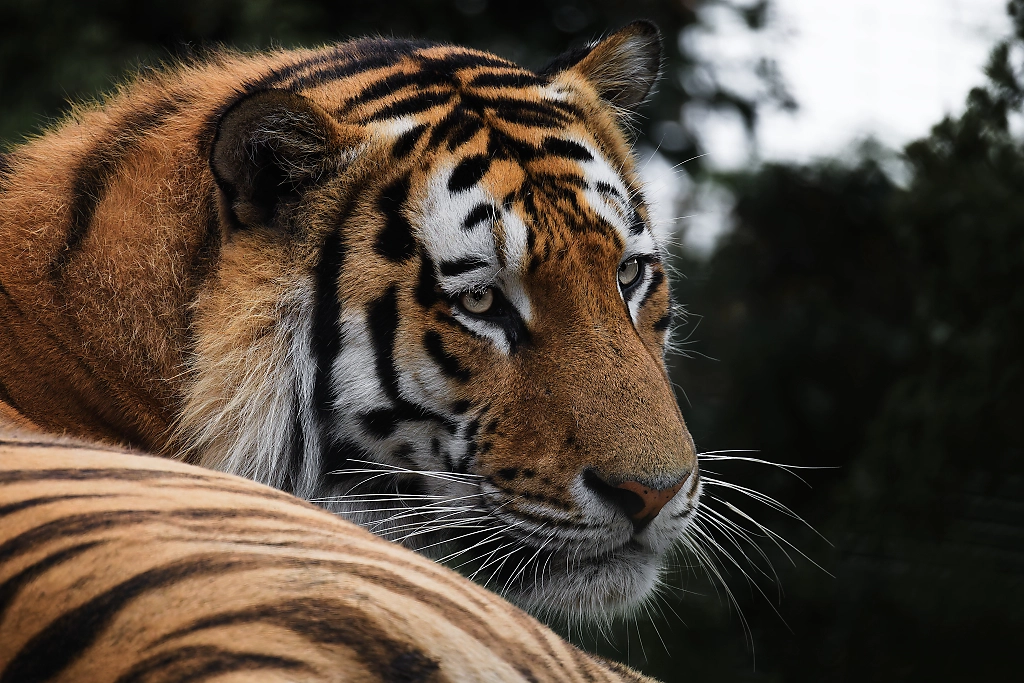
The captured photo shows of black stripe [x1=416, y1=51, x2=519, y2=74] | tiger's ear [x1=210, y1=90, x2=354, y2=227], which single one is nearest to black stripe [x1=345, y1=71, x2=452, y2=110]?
black stripe [x1=416, y1=51, x2=519, y2=74]

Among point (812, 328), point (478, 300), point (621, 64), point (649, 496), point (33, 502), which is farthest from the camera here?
point (812, 328)

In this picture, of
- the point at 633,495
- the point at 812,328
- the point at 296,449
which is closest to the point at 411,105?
the point at 296,449

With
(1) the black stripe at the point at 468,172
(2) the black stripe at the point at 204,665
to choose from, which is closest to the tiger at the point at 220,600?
(2) the black stripe at the point at 204,665

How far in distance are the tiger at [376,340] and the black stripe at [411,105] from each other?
1.7 inches

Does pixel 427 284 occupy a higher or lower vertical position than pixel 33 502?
higher

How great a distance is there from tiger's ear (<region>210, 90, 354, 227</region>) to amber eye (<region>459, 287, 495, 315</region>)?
275 mm

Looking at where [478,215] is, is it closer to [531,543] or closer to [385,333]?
[385,333]

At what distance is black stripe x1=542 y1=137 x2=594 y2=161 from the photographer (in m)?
1.53

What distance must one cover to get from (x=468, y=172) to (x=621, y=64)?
538 mm

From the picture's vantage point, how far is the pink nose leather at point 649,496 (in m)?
1.30

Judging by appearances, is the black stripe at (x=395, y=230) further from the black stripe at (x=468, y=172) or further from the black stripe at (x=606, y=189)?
the black stripe at (x=606, y=189)

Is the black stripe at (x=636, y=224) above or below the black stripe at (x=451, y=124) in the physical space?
below

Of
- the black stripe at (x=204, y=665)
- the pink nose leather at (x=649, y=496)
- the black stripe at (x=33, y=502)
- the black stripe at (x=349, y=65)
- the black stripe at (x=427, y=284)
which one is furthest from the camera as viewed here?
the black stripe at (x=349, y=65)

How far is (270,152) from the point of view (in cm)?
142
